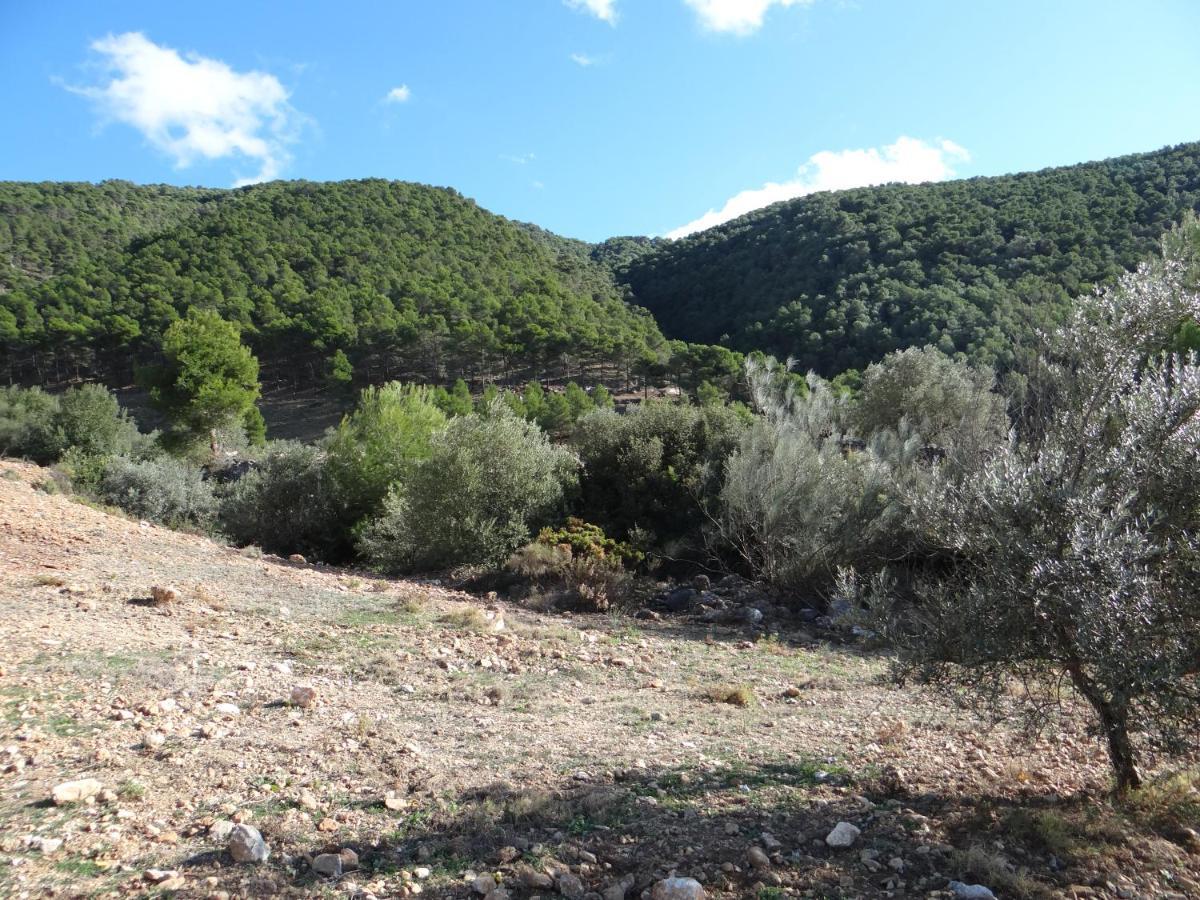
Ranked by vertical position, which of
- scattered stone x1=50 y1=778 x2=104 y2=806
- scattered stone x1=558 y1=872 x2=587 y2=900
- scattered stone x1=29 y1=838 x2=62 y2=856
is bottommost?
scattered stone x1=558 y1=872 x2=587 y2=900

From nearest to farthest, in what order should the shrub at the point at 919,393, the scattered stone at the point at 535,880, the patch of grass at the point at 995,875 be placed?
the scattered stone at the point at 535,880, the patch of grass at the point at 995,875, the shrub at the point at 919,393

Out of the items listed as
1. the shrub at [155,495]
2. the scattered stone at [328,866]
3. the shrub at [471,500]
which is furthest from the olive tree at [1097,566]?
the shrub at [155,495]

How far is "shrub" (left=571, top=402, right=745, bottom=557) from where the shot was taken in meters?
14.0

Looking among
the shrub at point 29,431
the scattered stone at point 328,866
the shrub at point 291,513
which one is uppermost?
the shrub at point 29,431

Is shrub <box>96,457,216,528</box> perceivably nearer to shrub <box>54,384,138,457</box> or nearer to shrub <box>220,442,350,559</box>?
shrub <box>220,442,350,559</box>

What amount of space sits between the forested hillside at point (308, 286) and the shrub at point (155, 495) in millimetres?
30211

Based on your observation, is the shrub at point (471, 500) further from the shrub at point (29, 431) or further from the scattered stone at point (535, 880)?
the shrub at point (29, 431)

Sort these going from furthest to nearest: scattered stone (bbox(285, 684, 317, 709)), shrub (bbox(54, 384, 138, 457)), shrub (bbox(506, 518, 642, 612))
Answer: shrub (bbox(54, 384, 138, 457)) < shrub (bbox(506, 518, 642, 612)) < scattered stone (bbox(285, 684, 317, 709))

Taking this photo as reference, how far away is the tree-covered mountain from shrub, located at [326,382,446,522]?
21513 millimetres

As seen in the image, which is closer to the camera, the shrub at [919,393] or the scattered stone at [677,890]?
the scattered stone at [677,890]

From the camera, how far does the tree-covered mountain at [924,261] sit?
33.8 metres

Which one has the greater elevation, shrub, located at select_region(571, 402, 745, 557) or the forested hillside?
the forested hillside

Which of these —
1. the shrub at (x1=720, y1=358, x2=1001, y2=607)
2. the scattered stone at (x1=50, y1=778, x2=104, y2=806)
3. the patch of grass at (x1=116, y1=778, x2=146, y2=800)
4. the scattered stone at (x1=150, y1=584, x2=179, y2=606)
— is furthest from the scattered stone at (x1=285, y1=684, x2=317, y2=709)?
the shrub at (x1=720, y1=358, x2=1001, y2=607)

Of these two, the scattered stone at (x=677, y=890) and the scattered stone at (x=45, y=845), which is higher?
the scattered stone at (x=45, y=845)
